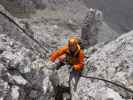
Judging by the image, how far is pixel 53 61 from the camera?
31.3ft

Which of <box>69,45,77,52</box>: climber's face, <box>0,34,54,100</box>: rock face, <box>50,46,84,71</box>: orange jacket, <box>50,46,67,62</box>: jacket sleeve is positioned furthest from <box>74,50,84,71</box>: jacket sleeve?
<box>0,34,54,100</box>: rock face

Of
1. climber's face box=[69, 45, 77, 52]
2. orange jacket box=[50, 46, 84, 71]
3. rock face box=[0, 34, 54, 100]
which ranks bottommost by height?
rock face box=[0, 34, 54, 100]

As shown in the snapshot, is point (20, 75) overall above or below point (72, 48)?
below

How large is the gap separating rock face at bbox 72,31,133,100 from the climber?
0.34m

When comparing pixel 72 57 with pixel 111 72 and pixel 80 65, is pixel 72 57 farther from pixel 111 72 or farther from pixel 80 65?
pixel 111 72

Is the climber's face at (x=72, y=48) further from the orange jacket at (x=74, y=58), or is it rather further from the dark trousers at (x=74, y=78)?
the dark trousers at (x=74, y=78)

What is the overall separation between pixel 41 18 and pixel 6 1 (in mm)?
4524

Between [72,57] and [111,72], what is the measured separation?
4.83ft

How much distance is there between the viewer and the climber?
9.02 meters

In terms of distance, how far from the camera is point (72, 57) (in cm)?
938

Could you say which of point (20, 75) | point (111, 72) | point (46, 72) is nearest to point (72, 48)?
point (111, 72)

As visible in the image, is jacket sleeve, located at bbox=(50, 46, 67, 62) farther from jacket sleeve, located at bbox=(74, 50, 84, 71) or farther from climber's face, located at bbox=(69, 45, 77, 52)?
jacket sleeve, located at bbox=(74, 50, 84, 71)

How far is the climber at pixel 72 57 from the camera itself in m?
9.02

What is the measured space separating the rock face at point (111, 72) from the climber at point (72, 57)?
339mm
